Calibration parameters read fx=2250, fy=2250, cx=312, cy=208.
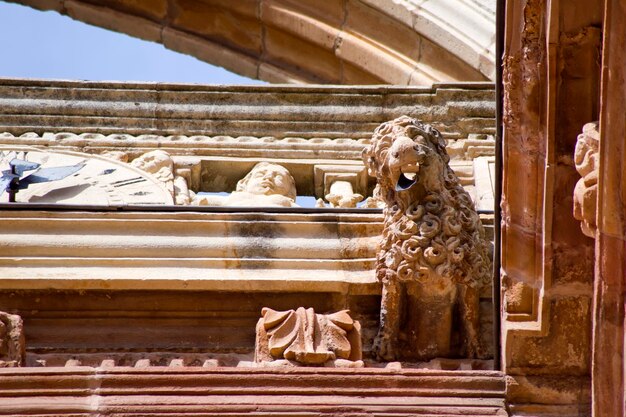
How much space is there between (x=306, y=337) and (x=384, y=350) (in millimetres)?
577

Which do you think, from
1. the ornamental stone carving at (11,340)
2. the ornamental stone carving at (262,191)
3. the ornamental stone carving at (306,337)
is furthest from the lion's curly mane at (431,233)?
the ornamental stone carving at (262,191)

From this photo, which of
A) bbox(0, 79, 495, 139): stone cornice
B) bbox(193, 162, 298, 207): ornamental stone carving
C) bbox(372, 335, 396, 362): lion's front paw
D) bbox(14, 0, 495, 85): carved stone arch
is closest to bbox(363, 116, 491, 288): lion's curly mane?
bbox(372, 335, 396, 362): lion's front paw

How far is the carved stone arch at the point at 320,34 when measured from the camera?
579 inches

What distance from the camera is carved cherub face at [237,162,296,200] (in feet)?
38.7

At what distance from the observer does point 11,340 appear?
30.2 ft

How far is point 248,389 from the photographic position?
27.9ft

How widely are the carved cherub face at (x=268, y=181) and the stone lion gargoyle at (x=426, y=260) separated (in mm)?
1947

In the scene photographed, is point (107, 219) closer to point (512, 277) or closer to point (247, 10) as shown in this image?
point (512, 277)

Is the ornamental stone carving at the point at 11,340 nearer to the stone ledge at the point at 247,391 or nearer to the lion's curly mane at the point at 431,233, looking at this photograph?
the stone ledge at the point at 247,391

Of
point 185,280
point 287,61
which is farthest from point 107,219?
point 287,61

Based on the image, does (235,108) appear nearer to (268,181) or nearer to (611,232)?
(268,181)

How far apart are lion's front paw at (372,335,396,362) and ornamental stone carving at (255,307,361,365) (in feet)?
0.86

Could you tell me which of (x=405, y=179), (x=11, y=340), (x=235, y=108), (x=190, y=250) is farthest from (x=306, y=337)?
(x=235, y=108)

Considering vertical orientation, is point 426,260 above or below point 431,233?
below
